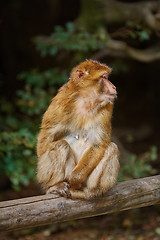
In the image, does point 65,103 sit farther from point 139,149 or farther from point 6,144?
point 139,149

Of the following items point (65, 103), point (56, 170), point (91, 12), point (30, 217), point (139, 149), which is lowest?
point (139, 149)

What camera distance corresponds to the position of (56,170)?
336 centimetres

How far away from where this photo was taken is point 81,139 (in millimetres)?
3479

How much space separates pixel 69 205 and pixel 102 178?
371 mm

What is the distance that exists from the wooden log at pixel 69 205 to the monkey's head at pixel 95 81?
2.62 feet

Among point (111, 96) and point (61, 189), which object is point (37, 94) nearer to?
point (111, 96)

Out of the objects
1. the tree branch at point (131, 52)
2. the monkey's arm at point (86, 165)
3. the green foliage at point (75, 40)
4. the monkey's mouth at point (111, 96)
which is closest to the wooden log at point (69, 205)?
Result: the monkey's arm at point (86, 165)

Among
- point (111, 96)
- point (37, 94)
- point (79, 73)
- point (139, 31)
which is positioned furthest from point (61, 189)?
point (139, 31)

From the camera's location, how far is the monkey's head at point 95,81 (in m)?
3.31

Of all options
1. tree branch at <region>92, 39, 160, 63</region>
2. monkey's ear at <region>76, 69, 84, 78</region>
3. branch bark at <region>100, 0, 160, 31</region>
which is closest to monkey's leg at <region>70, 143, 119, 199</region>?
monkey's ear at <region>76, 69, 84, 78</region>

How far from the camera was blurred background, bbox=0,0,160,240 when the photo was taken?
5.26m

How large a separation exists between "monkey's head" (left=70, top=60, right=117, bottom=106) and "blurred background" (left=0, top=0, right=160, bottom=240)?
4.22ft

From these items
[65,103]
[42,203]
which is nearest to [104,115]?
[65,103]

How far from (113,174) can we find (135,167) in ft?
6.51
